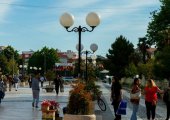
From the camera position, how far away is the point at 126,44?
11588 cm

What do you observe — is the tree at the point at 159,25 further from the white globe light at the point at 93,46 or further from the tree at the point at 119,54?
the tree at the point at 119,54

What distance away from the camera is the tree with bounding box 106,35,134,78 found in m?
113

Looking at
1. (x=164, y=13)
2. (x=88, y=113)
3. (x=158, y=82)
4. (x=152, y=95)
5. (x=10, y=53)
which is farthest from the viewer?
(x=10, y=53)

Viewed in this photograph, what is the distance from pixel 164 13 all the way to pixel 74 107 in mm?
44703

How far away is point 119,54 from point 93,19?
93.8m

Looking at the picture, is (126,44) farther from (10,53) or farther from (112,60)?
(10,53)

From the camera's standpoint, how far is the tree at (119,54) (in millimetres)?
113188

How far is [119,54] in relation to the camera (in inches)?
4488

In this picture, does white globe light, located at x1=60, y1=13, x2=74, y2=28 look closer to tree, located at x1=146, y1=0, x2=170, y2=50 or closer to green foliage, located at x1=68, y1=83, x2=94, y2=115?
green foliage, located at x1=68, y1=83, x2=94, y2=115

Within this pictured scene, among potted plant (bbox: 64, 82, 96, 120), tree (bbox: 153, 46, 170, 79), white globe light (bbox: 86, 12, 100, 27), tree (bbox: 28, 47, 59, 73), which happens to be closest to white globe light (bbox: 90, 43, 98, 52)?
white globe light (bbox: 86, 12, 100, 27)

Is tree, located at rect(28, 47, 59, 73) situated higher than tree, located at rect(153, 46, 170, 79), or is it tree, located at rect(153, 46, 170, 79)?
tree, located at rect(28, 47, 59, 73)

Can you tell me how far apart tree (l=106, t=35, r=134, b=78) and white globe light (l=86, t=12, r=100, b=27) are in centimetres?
9157

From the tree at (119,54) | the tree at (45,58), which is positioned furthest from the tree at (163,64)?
the tree at (45,58)

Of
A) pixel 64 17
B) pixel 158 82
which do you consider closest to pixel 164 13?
pixel 158 82
